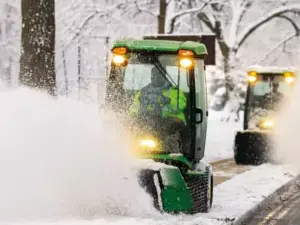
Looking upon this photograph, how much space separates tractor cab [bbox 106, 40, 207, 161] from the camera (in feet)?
30.4

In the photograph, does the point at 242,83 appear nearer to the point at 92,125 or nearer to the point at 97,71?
the point at 97,71

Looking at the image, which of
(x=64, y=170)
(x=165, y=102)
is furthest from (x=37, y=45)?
(x=64, y=170)

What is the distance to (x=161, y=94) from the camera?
30.6 ft

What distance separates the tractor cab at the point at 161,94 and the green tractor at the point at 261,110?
8.42m

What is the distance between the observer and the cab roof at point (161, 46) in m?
9.20

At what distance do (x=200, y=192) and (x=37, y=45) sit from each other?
4.58 metres

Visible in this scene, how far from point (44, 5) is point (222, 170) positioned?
6.10m

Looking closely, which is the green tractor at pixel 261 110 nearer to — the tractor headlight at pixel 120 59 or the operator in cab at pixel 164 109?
the operator in cab at pixel 164 109

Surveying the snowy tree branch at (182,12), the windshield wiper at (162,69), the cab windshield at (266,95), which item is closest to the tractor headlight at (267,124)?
the cab windshield at (266,95)

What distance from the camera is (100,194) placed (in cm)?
847

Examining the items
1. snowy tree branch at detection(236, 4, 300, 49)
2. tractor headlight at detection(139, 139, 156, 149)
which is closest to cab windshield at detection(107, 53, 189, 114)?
tractor headlight at detection(139, 139, 156, 149)

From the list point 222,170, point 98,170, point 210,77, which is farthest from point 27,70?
point 210,77

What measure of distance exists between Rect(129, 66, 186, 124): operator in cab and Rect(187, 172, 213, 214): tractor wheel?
0.78 meters

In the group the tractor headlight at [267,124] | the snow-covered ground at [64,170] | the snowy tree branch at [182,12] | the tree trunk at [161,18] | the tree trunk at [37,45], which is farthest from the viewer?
the snowy tree branch at [182,12]
